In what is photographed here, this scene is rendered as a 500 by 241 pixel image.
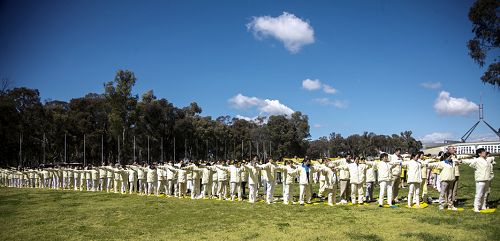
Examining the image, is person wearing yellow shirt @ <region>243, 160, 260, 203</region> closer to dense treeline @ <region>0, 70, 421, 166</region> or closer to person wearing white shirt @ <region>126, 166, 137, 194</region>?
person wearing white shirt @ <region>126, 166, 137, 194</region>

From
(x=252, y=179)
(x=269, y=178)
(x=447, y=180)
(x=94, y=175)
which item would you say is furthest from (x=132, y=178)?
(x=447, y=180)

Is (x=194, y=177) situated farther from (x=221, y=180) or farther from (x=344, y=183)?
(x=344, y=183)

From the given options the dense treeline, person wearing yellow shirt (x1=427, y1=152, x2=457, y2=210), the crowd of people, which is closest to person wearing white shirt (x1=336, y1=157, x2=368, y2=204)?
the crowd of people

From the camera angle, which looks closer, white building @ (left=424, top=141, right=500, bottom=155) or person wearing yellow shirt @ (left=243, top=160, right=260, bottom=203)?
person wearing yellow shirt @ (left=243, top=160, right=260, bottom=203)

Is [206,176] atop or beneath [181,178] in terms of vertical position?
atop

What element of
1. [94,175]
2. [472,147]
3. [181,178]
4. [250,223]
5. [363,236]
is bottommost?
[250,223]

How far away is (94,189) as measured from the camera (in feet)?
92.9

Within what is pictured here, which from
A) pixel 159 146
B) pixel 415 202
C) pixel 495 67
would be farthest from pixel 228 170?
pixel 159 146

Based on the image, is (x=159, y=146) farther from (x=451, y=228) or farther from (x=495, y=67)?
(x=451, y=228)

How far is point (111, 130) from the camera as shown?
61.0 metres

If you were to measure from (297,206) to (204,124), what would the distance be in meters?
61.2

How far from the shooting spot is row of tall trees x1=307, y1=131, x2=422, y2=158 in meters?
120

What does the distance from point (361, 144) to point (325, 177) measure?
110 meters

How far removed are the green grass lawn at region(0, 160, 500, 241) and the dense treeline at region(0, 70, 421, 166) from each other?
46.5m
